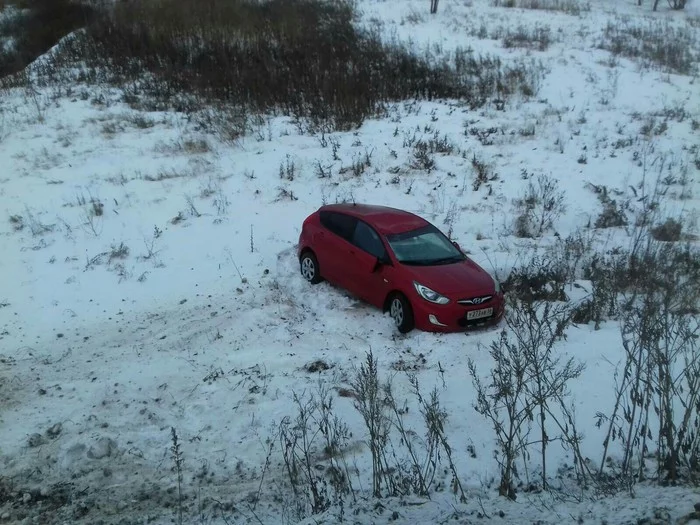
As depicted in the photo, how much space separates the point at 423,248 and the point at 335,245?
1552mm

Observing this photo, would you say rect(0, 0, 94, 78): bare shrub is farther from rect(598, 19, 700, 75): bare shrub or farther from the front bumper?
rect(598, 19, 700, 75): bare shrub

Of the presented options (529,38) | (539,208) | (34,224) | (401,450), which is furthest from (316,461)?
(529,38)

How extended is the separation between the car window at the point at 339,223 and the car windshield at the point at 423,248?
84cm

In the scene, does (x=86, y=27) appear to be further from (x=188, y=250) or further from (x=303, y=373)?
(x=303, y=373)

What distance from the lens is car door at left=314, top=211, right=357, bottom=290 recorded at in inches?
410

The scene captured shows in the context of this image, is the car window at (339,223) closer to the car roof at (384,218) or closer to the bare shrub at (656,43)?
the car roof at (384,218)

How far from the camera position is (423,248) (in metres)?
10.0

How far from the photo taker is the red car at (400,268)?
9.12 metres

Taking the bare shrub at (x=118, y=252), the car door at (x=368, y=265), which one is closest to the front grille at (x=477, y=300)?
the car door at (x=368, y=265)

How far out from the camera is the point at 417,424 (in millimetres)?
7121

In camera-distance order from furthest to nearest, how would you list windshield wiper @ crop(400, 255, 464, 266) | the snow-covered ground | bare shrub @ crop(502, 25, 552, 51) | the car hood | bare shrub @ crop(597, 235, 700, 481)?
bare shrub @ crop(502, 25, 552, 51) → windshield wiper @ crop(400, 255, 464, 266) → the car hood → the snow-covered ground → bare shrub @ crop(597, 235, 700, 481)

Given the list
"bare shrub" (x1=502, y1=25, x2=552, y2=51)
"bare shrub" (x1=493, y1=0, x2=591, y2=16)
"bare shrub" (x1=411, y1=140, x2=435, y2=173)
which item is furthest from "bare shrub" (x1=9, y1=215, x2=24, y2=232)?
"bare shrub" (x1=493, y1=0, x2=591, y2=16)

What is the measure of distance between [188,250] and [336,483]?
8.07 metres

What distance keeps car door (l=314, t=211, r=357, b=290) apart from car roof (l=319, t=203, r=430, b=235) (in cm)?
16
